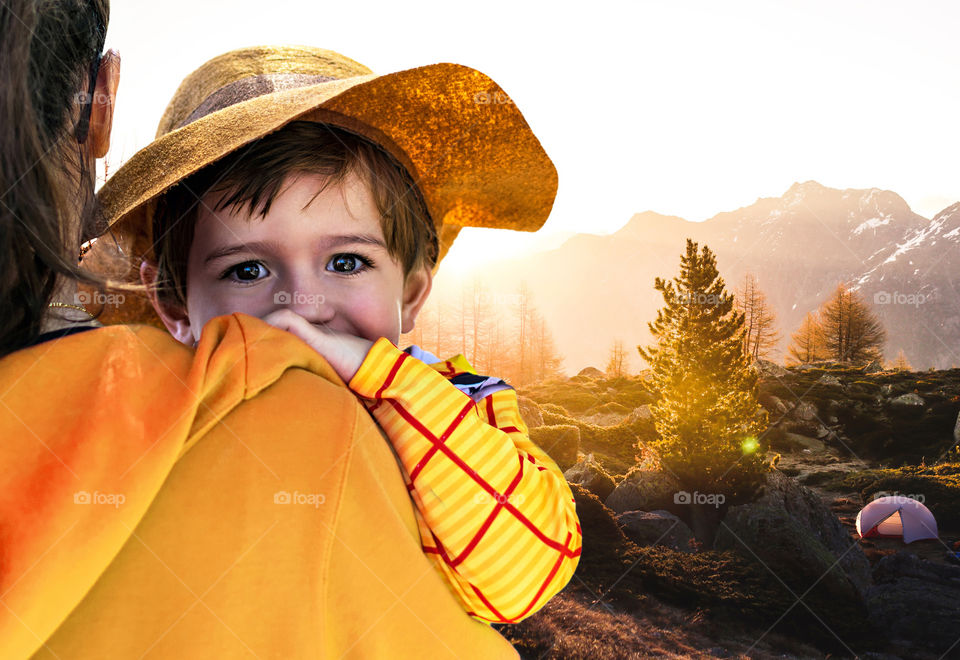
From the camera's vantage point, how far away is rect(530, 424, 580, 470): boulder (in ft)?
43.5

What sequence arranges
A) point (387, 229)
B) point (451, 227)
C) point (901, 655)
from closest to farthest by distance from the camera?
point (387, 229) < point (451, 227) < point (901, 655)

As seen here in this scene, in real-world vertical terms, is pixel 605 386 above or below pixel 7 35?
below

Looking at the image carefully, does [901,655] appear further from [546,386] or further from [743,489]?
[546,386]

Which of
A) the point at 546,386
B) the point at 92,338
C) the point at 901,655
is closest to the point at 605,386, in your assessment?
the point at 546,386

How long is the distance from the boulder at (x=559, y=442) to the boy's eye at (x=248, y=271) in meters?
11.6

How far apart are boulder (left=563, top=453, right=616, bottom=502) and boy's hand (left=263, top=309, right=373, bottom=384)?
1241cm

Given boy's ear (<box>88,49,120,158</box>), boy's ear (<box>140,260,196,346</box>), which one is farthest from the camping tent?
boy's ear (<box>88,49,120,158</box>)

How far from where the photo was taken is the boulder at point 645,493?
1310 centimetres

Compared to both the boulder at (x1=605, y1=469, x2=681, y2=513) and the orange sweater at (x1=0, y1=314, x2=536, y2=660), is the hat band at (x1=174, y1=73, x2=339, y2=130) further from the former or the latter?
the boulder at (x1=605, y1=469, x2=681, y2=513)

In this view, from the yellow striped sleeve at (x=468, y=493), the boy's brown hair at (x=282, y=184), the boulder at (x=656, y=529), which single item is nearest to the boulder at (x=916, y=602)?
the boulder at (x=656, y=529)

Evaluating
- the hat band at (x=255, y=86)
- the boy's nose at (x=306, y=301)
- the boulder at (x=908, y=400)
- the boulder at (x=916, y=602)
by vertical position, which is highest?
the hat band at (x=255, y=86)

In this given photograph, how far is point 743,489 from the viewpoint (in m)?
12.6

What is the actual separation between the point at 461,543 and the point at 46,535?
0.61 meters

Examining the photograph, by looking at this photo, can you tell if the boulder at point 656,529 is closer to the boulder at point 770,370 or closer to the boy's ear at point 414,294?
the boy's ear at point 414,294
